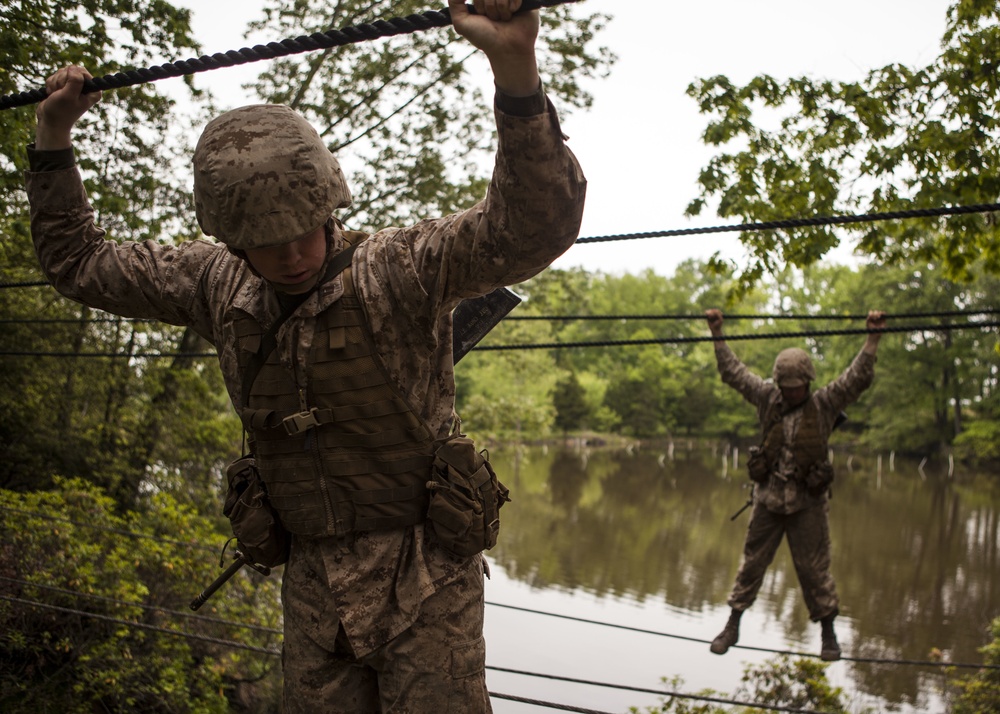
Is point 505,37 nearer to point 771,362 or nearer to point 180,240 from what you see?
point 180,240

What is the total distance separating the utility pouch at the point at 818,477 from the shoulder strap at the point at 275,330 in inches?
179

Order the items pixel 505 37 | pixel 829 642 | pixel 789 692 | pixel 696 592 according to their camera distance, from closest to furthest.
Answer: pixel 505 37 → pixel 829 642 → pixel 789 692 → pixel 696 592

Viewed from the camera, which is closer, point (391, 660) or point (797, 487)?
point (391, 660)

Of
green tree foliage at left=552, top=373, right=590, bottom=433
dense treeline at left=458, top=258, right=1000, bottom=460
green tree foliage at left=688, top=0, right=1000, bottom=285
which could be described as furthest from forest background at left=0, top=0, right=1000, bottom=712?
green tree foliage at left=552, top=373, right=590, bottom=433

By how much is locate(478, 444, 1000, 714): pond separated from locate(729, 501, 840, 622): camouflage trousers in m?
0.64

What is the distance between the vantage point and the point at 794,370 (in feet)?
19.2

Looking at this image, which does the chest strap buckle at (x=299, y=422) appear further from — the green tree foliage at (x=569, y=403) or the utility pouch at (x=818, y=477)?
the green tree foliage at (x=569, y=403)

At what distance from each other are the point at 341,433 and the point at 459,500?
300 mm

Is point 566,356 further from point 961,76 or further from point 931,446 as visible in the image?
point 961,76

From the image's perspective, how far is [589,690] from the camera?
510 inches

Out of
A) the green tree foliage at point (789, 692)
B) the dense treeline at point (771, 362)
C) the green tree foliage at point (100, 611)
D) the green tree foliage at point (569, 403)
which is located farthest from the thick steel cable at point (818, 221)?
the green tree foliage at point (569, 403)

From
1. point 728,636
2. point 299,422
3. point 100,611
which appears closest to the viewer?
point 299,422

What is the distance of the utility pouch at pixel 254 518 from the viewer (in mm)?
2084

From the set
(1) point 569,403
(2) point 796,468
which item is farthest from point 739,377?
(1) point 569,403
